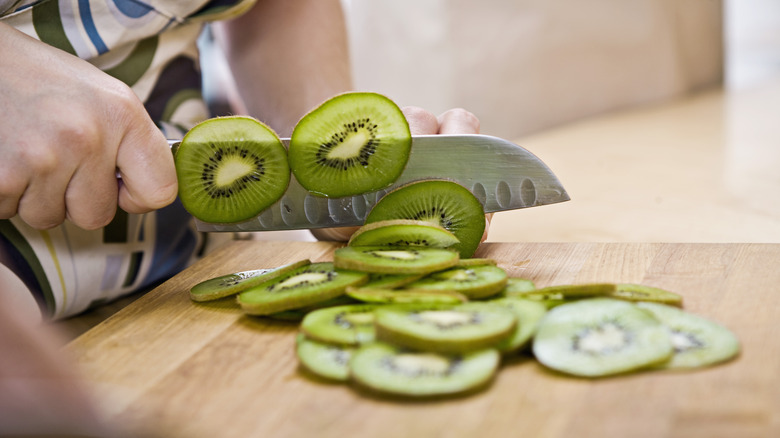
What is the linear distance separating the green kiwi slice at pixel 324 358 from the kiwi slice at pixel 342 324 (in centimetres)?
1

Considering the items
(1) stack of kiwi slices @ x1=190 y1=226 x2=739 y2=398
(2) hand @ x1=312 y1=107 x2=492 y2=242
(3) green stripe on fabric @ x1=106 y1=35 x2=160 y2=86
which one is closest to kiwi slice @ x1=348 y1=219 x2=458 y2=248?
(1) stack of kiwi slices @ x1=190 y1=226 x2=739 y2=398

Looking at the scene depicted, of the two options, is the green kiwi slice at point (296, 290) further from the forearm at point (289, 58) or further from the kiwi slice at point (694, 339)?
the forearm at point (289, 58)

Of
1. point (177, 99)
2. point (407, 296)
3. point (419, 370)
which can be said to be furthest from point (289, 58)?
point (419, 370)

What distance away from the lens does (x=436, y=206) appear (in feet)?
3.57

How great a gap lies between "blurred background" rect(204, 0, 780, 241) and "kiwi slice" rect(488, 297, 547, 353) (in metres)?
0.55

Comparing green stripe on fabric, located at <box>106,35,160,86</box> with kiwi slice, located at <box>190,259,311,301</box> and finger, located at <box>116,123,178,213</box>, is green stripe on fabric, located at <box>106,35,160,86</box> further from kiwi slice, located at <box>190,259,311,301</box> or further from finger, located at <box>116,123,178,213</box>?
kiwi slice, located at <box>190,259,311,301</box>

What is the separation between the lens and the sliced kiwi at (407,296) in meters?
0.83

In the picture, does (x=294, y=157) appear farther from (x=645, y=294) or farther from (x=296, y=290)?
(x=645, y=294)

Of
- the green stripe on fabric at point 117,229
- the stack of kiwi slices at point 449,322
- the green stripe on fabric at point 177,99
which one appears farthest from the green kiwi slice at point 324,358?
the green stripe on fabric at point 177,99

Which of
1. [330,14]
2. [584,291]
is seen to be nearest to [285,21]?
[330,14]

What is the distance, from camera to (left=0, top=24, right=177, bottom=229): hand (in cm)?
93

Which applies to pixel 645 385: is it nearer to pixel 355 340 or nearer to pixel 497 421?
pixel 497 421

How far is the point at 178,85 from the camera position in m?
1.45

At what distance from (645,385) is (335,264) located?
422 millimetres
